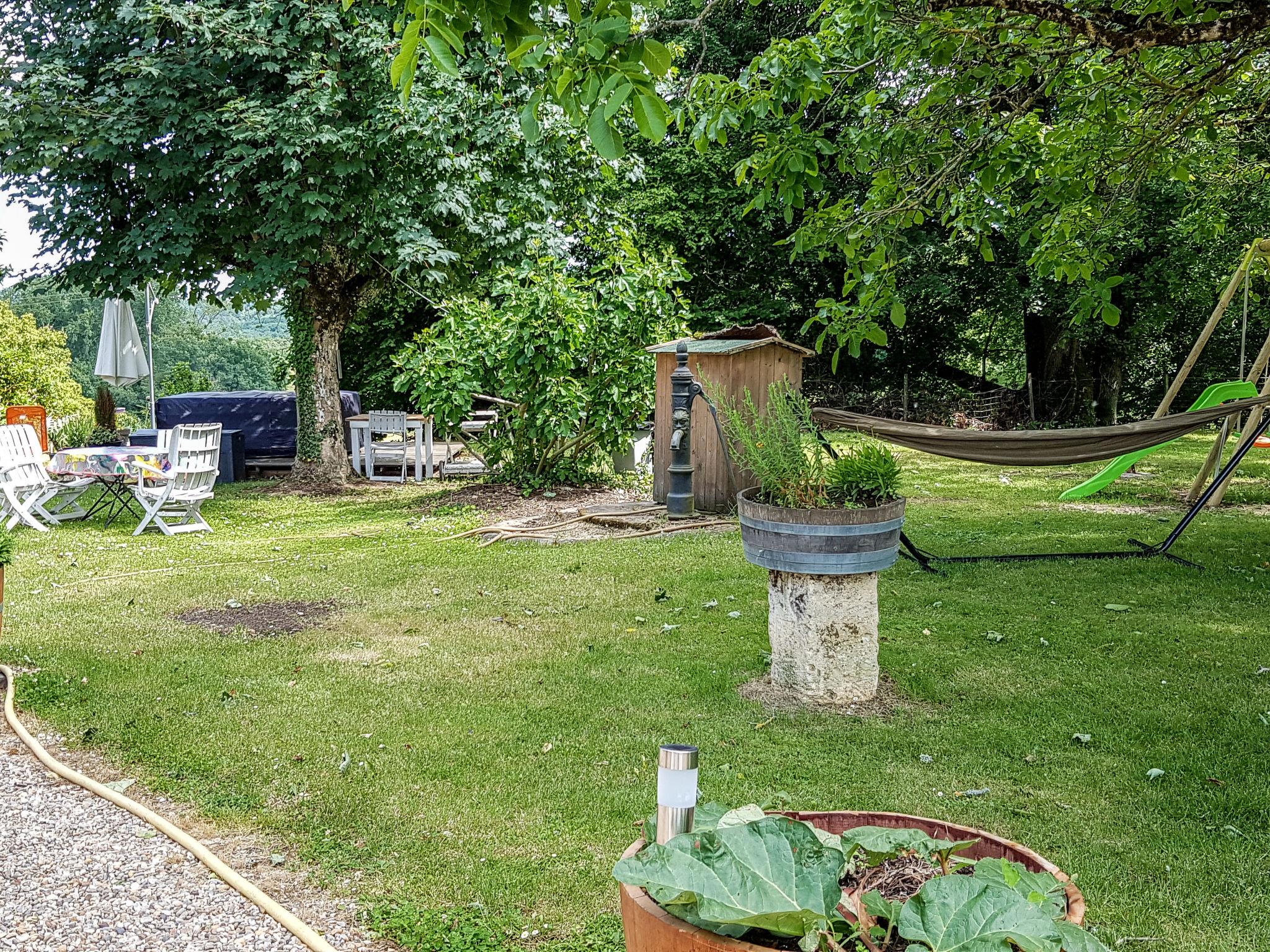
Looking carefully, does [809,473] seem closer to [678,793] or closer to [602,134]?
A: [602,134]

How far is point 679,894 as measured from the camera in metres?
1.29

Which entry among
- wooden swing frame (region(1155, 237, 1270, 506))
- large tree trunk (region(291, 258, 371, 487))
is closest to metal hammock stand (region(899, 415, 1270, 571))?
wooden swing frame (region(1155, 237, 1270, 506))

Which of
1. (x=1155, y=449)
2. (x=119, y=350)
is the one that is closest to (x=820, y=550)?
(x=1155, y=449)

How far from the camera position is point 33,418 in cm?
1548

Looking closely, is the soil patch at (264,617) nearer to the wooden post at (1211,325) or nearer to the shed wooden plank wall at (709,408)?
the shed wooden plank wall at (709,408)

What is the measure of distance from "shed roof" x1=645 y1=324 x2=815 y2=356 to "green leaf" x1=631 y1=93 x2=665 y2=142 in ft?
20.6

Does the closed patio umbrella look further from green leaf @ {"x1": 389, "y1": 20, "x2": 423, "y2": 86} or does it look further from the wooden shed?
green leaf @ {"x1": 389, "y1": 20, "x2": 423, "y2": 86}

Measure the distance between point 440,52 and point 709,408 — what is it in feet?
21.9

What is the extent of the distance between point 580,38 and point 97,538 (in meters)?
8.29

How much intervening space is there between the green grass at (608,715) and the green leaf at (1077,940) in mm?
1480

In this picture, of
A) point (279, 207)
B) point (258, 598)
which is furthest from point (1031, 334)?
point (258, 598)

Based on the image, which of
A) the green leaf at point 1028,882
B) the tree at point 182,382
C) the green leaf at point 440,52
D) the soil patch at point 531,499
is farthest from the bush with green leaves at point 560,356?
the tree at point 182,382

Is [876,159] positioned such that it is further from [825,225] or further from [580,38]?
Answer: [580,38]

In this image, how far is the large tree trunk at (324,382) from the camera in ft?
42.6
